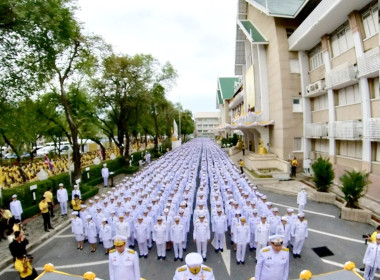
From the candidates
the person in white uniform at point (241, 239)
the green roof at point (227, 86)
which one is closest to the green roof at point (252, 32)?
the person in white uniform at point (241, 239)

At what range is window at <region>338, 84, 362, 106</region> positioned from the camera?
15.5 metres

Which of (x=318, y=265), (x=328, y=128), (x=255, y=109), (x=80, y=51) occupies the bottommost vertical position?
(x=318, y=265)

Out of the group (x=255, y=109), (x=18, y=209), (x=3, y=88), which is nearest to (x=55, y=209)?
(x=18, y=209)

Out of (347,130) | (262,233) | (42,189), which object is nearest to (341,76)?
(347,130)

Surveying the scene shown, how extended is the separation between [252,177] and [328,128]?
646 centimetres

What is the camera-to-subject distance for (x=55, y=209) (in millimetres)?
14297

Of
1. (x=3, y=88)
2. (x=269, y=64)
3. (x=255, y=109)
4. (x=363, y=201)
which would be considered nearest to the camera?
(x=3, y=88)

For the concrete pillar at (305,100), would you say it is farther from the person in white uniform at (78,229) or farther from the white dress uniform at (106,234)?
the person in white uniform at (78,229)

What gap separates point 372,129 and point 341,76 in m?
4.32

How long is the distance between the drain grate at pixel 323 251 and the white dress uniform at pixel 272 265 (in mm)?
3869

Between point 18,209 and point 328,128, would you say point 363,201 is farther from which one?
point 18,209

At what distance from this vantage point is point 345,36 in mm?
16328

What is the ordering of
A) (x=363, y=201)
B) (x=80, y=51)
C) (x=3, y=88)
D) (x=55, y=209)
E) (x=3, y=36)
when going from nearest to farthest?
(x=3, y=36)
(x=3, y=88)
(x=363, y=201)
(x=55, y=209)
(x=80, y=51)

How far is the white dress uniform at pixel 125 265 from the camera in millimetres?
5484
